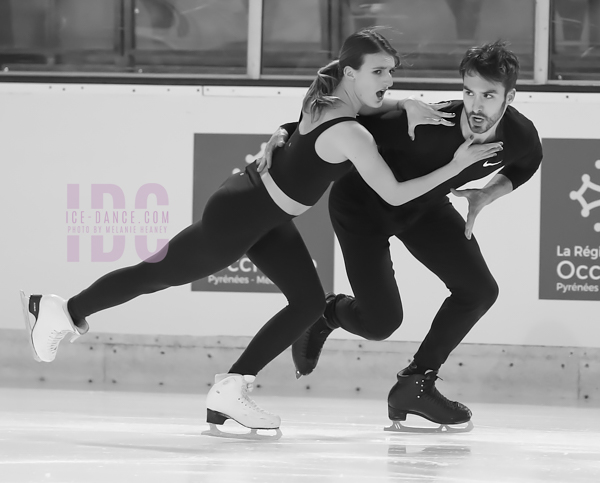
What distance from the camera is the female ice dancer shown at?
8.62 feet

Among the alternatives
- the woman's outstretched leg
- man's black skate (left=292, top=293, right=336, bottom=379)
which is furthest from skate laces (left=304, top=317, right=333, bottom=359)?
the woman's outstretched leg

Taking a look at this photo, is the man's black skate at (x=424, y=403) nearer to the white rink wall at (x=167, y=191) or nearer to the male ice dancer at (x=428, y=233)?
the male ice dancer at (x=428, y=233)

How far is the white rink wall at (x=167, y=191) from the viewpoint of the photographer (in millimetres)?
4418

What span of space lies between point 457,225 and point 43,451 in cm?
150

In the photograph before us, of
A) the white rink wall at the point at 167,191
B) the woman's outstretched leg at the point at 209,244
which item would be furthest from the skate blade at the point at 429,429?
the white rink wall at the point at 167,191

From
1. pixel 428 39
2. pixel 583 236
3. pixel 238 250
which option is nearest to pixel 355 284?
pixel 238 250

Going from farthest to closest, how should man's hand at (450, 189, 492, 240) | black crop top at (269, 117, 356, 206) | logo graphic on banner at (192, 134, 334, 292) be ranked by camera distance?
logo graphic on banner at (192, 134, 334, 292) < man's hand at (450, 189, 492, 240) < black crop top at (269, 117, 356, 206)

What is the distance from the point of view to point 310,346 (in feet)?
10.7

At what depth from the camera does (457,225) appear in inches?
118

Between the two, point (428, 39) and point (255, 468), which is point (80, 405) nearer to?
point (255, 468)

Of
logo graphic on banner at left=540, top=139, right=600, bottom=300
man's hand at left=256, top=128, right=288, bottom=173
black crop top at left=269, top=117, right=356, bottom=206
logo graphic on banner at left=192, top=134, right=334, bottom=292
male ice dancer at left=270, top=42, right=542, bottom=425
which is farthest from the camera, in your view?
logo graphic on banner at left=192, top=134, right=334, bottom=292

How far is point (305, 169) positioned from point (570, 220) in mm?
2235

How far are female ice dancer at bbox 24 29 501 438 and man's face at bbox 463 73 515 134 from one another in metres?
0.08

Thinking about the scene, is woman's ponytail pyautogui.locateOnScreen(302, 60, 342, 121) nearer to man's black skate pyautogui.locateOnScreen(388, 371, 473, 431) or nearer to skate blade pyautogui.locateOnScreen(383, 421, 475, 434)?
man's black skate pyautogui.locateOnScreen(388, 371, 473, 431)
